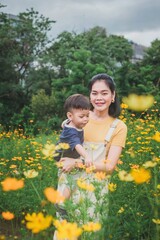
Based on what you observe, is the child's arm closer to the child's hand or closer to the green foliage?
the child's hand

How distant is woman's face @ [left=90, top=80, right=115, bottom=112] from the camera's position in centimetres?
209

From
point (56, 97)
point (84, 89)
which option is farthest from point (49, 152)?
point (56, 97)

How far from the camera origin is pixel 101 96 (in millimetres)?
2096

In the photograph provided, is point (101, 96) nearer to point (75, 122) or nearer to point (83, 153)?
point (75, 122)

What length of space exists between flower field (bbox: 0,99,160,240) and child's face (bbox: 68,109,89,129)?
0.25m

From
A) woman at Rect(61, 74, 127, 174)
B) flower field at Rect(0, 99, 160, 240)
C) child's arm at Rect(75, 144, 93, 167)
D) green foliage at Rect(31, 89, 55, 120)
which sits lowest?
green foliage at Rect(31, 89, 55, 120)

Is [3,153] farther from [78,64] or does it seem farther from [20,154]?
[78,64]

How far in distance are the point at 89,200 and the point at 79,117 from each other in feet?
2.00

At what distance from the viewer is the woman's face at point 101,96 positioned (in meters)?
2.09

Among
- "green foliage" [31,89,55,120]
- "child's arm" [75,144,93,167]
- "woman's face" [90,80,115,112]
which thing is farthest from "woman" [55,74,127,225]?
"green foliage" [31,89,55,120]

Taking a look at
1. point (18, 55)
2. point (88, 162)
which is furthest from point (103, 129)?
point (18, 55)

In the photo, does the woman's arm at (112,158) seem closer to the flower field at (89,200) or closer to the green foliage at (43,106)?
the flower field at (89,200)

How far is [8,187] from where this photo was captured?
1069 mm

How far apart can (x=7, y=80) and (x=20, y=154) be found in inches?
733
